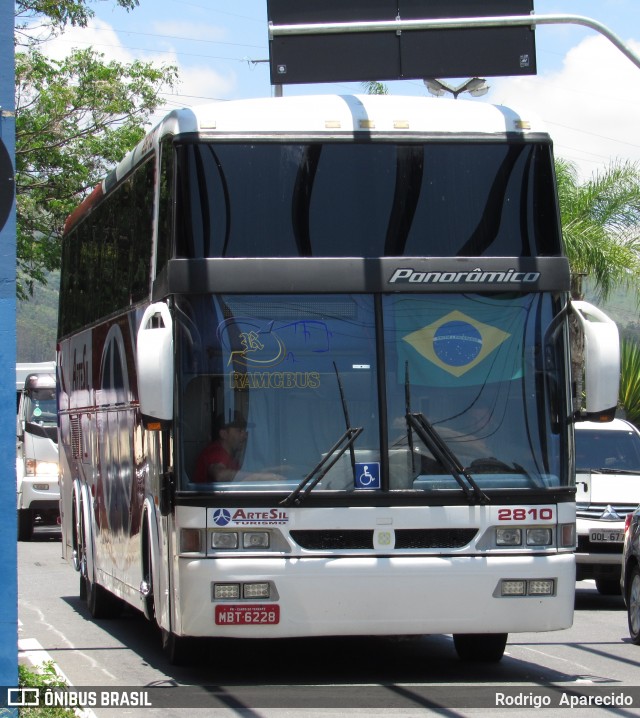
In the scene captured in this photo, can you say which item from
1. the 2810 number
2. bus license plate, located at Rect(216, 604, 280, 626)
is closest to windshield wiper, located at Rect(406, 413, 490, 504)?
the 2810 number

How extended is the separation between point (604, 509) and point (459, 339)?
7.10 m

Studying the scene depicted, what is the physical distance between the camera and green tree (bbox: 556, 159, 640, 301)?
29188 millimetres

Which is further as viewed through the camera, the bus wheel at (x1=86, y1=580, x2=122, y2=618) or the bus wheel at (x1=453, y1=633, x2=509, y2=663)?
the bus wheel at (x1=86, y1=580, x2=122, y2=618)

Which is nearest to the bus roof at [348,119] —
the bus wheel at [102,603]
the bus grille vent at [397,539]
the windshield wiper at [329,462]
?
the windshield wiper at [329,462]

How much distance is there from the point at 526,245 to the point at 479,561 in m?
2.19

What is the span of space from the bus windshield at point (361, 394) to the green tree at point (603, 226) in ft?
65.3

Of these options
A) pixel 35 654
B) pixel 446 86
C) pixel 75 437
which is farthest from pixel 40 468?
pixel 35 654

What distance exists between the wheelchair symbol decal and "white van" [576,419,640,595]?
6.64m

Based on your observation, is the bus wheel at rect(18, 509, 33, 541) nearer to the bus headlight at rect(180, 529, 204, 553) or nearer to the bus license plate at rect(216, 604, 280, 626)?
the bus headlight at rect(180, 529, 204, 553)

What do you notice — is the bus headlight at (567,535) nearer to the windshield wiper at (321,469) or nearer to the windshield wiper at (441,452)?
the windshield wiper at (441,452)

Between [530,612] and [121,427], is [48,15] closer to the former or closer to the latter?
[121,427]

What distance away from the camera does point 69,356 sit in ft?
52.0

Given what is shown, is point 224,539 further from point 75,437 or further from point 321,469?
point 75,437

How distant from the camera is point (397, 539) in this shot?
9.23m
